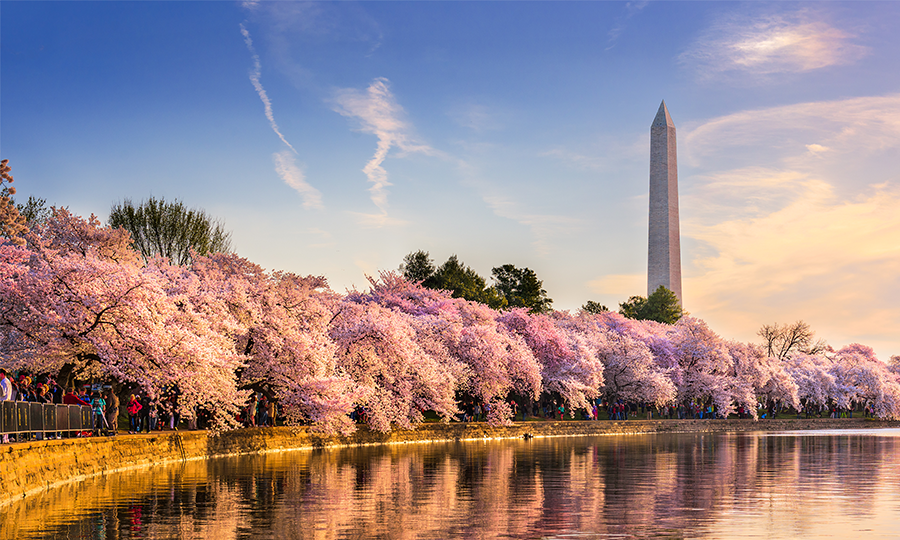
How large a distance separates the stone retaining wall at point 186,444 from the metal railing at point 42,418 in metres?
0.48

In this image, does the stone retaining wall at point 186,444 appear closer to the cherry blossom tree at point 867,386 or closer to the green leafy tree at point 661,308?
the green leafy tree at point 661,308

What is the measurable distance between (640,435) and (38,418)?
51.5 meters

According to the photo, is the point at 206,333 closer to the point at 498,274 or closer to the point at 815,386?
the point at 498,274

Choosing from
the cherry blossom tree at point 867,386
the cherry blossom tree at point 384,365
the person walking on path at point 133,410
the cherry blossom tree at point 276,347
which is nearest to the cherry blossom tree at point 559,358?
the cherry blossom tree at point 384,365

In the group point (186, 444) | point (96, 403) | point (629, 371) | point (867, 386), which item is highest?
point (96, 403)

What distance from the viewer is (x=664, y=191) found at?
92.3m

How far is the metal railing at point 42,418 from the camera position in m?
22.5

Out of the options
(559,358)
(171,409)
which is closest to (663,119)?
(559,358)

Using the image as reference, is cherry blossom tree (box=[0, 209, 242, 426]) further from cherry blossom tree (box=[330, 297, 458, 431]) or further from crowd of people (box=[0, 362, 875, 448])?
cherry blossom tree (box=[330, 297, 458, 431])

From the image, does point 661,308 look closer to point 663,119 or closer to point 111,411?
point 663,119

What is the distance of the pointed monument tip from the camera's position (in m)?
93.1

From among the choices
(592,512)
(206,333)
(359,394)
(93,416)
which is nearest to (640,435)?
(359,394)

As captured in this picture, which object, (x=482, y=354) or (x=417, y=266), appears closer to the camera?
(x=482, y=354)

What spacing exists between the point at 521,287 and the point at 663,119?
86.8 feet
